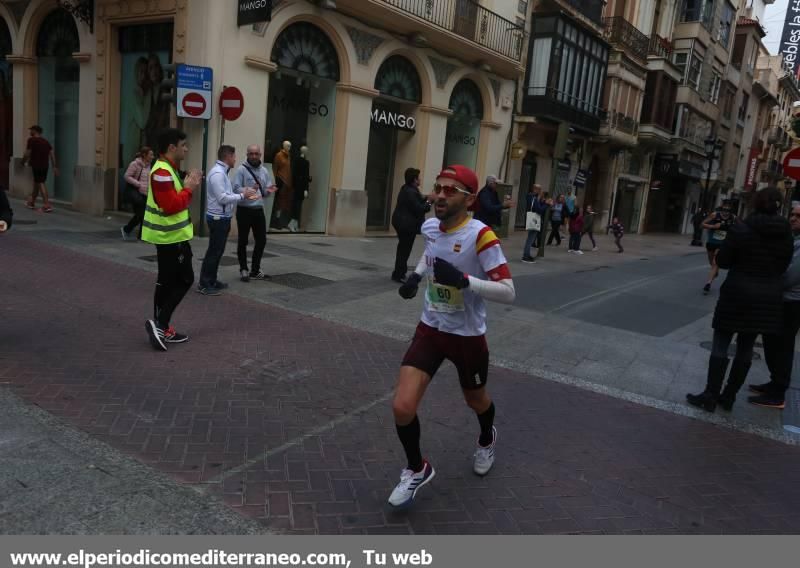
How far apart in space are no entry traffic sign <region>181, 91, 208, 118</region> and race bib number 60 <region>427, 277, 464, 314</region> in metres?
9.40

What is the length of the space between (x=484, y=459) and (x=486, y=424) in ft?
0.71

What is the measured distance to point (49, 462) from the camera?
3.44m

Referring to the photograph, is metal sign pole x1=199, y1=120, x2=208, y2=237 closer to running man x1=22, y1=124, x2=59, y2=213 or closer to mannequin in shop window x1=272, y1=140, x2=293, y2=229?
mannequin in shop window x1=272, y1=140, x2=293, y2=229

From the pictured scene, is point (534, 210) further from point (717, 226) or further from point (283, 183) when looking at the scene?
point (283, 183)

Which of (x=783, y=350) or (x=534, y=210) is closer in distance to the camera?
(x=783, y=350)

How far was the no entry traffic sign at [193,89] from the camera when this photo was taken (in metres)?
11.2

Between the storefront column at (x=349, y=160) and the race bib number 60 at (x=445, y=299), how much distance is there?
1189 centimetres

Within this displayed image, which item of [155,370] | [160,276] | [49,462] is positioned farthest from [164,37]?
[49,462]

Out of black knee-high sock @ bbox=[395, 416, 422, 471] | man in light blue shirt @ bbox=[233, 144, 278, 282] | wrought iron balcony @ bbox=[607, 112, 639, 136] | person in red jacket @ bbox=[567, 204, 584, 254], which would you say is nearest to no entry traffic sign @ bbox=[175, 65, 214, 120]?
man in light blue shirt @ bbox=[233, 144, 278, 282]

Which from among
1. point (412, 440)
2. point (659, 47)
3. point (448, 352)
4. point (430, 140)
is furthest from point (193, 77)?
point (659, 47)

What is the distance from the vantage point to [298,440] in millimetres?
4016

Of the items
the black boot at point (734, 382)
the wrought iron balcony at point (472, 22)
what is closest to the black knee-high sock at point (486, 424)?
the black boot at point (734, 382)

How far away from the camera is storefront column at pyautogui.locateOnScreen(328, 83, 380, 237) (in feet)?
48.5
